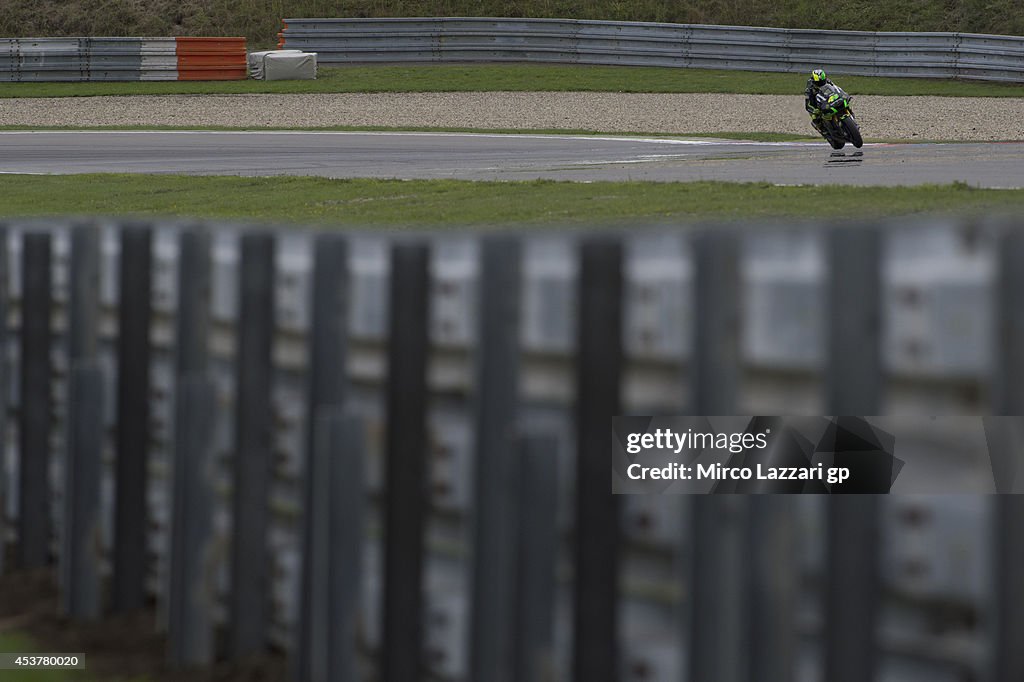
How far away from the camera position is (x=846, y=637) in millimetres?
2680

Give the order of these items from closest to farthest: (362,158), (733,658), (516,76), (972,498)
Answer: (972,498)
(733,658)
(362,158)
(516,76)

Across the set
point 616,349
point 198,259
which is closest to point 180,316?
point 198,259

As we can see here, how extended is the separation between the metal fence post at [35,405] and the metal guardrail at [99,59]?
2935cm

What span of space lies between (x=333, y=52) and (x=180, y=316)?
31003 millimetres

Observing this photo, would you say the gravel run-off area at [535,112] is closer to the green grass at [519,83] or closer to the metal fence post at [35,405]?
the green grass at [519,83]

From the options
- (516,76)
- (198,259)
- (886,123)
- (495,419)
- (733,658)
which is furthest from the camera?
(516,76)

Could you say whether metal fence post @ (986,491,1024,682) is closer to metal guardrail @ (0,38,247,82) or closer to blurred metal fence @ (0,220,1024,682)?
blurred metal fence @ (0,220,1024,682)

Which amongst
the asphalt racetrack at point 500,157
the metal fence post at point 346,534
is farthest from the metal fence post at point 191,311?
the asphalt racetrack at point 500,157

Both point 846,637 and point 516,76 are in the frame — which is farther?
point 516,76

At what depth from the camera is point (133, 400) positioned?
150 inches

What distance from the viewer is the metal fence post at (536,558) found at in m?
2.92

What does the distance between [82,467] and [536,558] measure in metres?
1.60

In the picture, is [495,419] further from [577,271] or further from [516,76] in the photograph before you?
[516,76]

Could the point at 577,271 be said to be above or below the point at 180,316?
above
